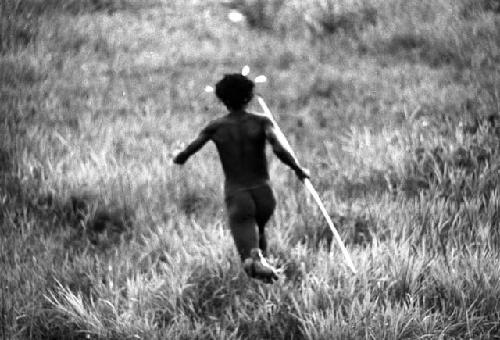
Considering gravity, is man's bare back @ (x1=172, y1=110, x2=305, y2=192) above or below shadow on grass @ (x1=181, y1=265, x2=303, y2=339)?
above

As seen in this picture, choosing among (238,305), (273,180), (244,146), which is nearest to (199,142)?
(244,146)

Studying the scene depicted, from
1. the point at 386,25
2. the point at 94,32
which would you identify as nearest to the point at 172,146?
the point at 94,32

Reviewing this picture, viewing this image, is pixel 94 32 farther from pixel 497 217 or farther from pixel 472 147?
pixel 497 217

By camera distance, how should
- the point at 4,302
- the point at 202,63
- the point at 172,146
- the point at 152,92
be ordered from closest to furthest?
1. the point at 4,302
2. the point at 172,146
3. the point at 152,92
4. the point at 202,63

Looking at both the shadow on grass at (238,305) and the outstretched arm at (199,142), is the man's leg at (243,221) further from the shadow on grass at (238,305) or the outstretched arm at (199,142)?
the shadow on grass at (238,305)

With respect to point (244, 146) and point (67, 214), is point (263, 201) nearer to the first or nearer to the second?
point (244, 146)

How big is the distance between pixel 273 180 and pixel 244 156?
1733 mm

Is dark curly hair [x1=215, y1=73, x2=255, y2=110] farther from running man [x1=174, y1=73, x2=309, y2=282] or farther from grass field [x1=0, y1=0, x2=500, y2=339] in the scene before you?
grass field [x1=0, y1=0, x2=500, y2=339]

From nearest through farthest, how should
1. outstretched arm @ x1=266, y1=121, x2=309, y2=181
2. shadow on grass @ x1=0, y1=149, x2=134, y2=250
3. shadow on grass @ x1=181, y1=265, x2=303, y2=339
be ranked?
1. outstretched arm @ x1=266, y1=121, x2=309, y2=181
2. shadow on grass @ x1=181, y1=265, x2=303, y2=339
3. shadow on grass @ x1=0, y1=149, x2=134, y2=250

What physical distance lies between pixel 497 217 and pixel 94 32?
5.43 metres

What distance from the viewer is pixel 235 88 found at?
79.2 inches

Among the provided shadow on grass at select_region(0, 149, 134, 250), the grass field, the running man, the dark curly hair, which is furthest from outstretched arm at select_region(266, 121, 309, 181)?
shadow on grass at select_region(0, 149, 134, 250)

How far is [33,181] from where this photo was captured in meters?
3.67

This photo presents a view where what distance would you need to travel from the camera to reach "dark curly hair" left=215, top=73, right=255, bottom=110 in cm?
200
